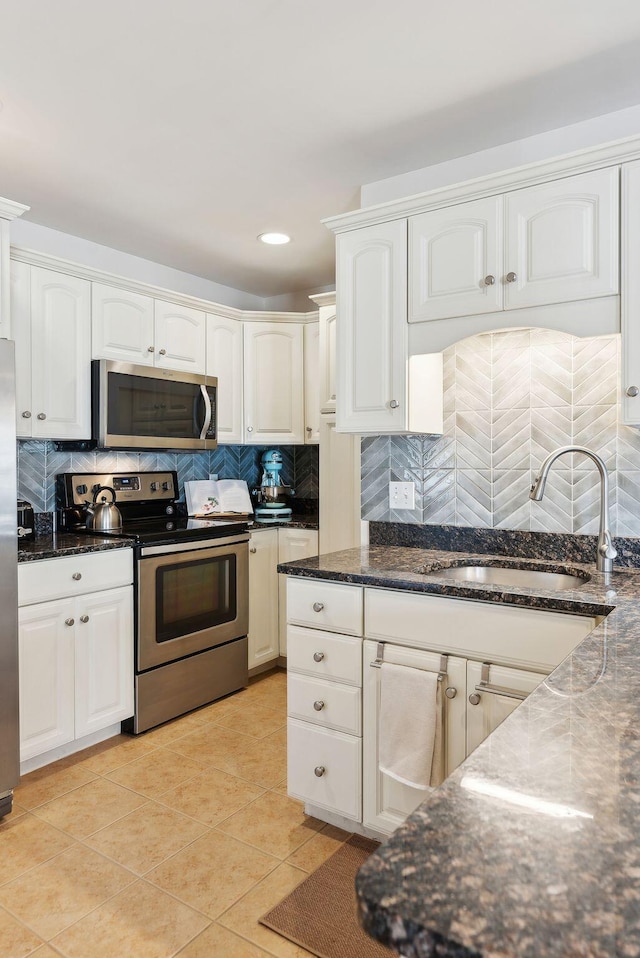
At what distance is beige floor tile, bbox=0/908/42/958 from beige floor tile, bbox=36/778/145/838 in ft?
1.38

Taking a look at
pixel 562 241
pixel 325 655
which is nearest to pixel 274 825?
pixel 325 655

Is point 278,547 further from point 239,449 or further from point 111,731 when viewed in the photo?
point 111,731

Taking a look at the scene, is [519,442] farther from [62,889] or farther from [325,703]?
[62,889]

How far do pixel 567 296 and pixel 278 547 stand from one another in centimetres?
234

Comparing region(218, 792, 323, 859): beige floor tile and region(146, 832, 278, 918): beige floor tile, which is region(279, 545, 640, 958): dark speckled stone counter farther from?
region(218, 792, 323, 859): beige floor tile

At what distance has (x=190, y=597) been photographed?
320 centimetres

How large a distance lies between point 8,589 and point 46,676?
0.58 meters

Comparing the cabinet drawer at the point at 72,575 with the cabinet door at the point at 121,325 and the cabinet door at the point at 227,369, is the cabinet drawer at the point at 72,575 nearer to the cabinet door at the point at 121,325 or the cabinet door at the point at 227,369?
the cabinet door at the point at 121,325

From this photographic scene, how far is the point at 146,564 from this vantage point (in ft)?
9.77

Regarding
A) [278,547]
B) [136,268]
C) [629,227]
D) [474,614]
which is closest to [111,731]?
[278,547]

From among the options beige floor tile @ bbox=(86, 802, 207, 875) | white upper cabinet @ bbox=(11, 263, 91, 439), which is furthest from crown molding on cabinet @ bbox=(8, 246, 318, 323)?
beige floor tile @ bbox=(86, 802, 207, 875)

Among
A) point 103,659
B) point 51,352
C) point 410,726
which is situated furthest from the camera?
point 51,352

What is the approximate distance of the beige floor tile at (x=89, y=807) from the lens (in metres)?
2.22

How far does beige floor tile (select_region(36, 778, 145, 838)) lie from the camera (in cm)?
222
